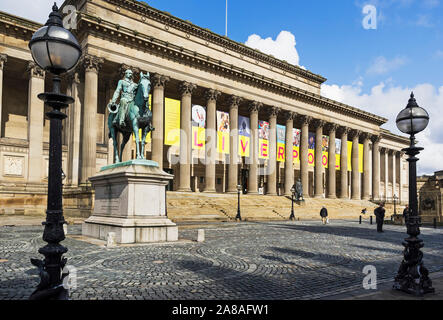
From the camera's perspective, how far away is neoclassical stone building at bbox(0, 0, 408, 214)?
3231cm

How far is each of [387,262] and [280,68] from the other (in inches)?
1862

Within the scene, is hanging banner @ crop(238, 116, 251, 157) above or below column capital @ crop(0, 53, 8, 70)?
below

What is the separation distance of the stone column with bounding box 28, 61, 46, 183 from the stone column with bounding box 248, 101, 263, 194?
23.6m

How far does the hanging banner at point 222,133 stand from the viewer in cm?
4022

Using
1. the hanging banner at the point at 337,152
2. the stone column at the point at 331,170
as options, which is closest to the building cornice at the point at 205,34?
the hanging banner at the point at 337,152

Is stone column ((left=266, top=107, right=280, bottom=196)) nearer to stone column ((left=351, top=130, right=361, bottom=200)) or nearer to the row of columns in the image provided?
the row of columns

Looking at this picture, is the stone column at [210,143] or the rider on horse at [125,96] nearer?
the rider on horse at [125,96]

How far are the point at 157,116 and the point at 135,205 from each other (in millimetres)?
24598

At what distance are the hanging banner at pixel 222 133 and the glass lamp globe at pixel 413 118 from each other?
3304 centimetres

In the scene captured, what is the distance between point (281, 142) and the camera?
4819 centimetres

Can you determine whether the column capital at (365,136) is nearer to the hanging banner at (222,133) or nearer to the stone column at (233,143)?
the stone column at (233,143)

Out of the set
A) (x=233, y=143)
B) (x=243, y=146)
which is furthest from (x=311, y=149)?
(x=233, y=143)

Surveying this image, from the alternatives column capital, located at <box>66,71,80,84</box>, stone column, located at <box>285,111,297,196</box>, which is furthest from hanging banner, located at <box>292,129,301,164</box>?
column capital, located at <box>66,71,80,84</box>

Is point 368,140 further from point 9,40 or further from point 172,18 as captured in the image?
point 9,40
